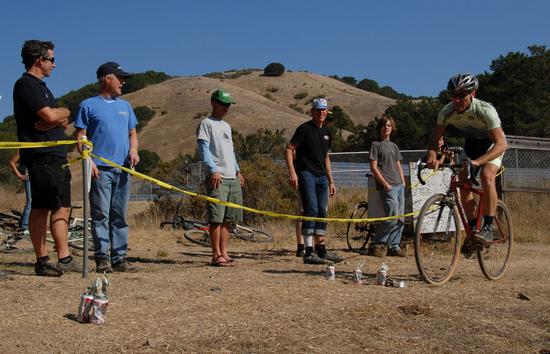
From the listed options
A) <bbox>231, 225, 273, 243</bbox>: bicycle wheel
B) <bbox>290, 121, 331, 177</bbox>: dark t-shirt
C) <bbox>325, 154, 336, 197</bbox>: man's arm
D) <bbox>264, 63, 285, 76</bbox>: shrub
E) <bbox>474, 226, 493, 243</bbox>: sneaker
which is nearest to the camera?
<bbox>474, 226, 493, 243</bbox>: sneaker

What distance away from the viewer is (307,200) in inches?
316

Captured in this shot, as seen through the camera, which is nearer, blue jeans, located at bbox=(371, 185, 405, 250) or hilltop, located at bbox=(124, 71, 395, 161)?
blue jeans, located at bbox=(371, 185, 405, 250)

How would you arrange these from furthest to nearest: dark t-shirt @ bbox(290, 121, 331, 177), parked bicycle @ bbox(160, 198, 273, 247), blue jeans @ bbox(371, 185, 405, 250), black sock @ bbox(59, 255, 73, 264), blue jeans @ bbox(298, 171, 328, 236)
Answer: parked bicycle @ bbox(160, 198, 273, 247)
blue jeans @ bbox(371, 185, 405, 250)
dark t-shirt @ bbox(290, 121, 331, 177)
blue jeans @ bbox(298, 171, 328, 236)
black sock @ bbox(59, 255, 73, 264)

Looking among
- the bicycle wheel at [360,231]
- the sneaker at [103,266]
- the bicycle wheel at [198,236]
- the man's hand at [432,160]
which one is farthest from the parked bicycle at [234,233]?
Answer: the man's hand at [432,160]

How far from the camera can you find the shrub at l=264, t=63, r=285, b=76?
125 metres

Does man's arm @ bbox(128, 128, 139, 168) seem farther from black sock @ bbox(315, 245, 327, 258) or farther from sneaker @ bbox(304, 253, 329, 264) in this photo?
black sock @ bbox(315, 245, 327, 258)

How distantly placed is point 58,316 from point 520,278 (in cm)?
494

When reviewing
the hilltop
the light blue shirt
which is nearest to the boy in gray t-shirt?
the light blue shirt

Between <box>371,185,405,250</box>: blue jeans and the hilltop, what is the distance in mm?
58209

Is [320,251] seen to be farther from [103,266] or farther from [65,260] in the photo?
[65,260]

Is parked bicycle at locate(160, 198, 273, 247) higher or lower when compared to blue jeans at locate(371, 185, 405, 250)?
lower

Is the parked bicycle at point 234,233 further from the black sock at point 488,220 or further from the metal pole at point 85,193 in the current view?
the black sock at point 488,220

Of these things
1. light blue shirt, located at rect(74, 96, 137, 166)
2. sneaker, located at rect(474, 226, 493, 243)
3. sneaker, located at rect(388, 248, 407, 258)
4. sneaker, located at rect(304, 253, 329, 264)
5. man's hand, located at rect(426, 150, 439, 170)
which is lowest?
sneaker, located at rect(388, 248, 407, 258)

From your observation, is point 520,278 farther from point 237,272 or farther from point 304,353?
point 304,353
